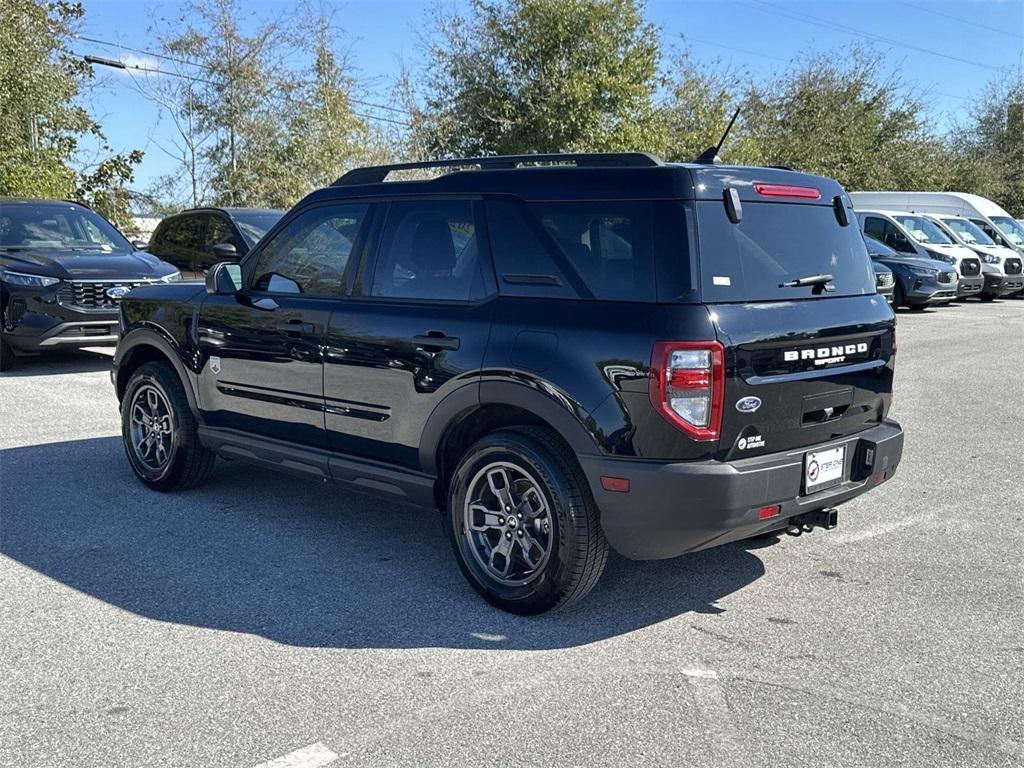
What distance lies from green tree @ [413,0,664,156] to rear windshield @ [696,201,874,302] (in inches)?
687

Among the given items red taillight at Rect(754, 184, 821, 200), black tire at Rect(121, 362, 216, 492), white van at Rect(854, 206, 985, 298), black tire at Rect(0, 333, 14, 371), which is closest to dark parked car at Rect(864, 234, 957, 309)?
white van at Rect(854, 206, 985, 298)

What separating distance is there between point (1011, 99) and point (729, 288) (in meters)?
43.0

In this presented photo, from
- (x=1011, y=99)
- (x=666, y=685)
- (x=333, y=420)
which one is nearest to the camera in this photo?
(x=666, y=685)

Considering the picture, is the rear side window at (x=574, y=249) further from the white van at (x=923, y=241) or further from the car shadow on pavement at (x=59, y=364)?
the white van at (x=923, y=241)

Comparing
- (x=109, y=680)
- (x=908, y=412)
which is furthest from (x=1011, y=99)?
(x=109, y=680)

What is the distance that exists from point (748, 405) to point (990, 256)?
2091 cm

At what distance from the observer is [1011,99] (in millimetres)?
40750

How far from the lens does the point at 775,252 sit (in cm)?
426

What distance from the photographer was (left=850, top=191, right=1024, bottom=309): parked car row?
64.4ft

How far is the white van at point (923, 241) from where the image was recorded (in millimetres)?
20125

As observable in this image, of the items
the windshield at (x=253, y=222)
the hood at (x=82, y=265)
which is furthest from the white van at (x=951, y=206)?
the hood at (x=82, y=265)

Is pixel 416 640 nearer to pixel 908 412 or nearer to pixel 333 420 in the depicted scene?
pixel 333 420

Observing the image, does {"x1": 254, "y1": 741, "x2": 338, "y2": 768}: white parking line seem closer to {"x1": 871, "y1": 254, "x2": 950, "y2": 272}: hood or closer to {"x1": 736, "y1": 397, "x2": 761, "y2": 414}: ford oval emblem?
{"x1": 736, "y1": 397, "x2": 761, "y2": 414}: ford oval emblem

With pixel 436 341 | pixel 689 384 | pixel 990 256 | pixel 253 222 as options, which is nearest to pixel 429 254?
pixel 436 341
